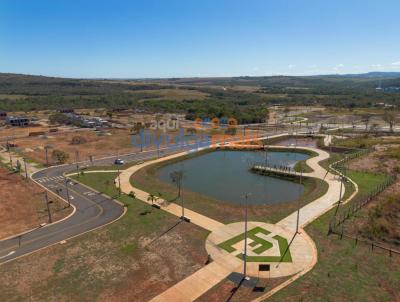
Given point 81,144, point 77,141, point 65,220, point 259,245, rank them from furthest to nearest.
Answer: point 77,141 < point 81,144 < point 65,220 < point 259,245

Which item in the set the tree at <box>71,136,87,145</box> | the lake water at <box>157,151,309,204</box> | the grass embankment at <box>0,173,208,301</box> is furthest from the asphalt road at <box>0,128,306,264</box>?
the tree at <box>71,136,87,145</box>

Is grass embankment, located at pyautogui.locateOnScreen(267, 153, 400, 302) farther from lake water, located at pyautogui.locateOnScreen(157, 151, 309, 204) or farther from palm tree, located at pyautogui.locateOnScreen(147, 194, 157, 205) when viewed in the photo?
palm tree, located at pyautogui.locateOnScreen(147, 194, 157, 205)

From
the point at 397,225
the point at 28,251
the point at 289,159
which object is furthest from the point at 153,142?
the point at 397,225

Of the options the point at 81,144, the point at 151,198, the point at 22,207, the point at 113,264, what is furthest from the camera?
the point at 81,144

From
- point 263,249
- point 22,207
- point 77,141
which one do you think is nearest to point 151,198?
point 22,207

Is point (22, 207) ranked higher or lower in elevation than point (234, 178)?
higher

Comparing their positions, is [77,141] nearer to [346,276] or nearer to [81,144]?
[81,144]

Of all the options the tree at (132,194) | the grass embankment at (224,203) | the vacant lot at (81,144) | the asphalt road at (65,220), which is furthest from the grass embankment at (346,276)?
the vacant lot at (81,144)

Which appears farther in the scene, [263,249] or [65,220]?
[65,220]
